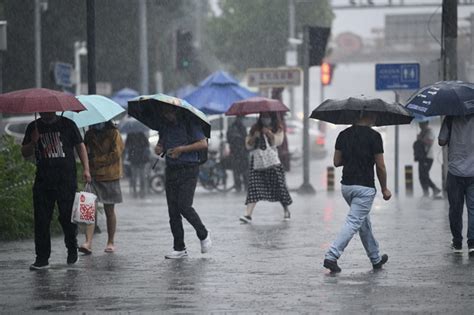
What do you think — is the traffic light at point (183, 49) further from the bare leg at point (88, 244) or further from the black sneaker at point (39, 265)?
the black sneaker at point (39, 265)

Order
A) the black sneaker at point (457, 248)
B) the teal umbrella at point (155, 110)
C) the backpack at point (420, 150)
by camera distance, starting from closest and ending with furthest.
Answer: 1. the teal umbrella at point (155, 110)
2. the black sneaker at point (457, 248)
3. the backpack at point (420, 150)

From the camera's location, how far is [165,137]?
1416 cm

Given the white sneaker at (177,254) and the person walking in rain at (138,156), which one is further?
the person walking in rain at (138,156)

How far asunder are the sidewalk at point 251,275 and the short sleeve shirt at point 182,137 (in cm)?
105

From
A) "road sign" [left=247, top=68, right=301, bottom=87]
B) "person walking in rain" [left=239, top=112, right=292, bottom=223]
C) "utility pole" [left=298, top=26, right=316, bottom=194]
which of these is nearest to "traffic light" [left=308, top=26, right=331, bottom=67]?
"utility pole" [left=298, top=26, right=316, bottom=194]

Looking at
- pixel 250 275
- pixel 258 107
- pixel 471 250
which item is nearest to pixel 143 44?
pixel 258 107

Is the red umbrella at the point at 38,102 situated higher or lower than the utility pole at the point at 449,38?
lower

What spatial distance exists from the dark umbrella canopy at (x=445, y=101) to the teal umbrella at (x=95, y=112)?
10.6 ft

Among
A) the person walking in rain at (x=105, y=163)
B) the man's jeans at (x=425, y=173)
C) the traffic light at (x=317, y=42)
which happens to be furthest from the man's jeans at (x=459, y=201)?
the traffic light at (x=317, y=42)

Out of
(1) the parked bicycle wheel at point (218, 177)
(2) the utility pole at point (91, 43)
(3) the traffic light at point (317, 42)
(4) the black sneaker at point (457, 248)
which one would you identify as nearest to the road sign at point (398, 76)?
(3) the traffic light at point (317, 42)

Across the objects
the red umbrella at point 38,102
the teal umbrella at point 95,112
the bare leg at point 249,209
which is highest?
the red umbrella at point 38,102

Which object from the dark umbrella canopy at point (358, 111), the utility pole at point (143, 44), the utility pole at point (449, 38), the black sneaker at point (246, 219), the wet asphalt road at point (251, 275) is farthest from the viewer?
the utility pole at point (143, 44)

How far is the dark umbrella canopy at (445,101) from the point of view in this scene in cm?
1350

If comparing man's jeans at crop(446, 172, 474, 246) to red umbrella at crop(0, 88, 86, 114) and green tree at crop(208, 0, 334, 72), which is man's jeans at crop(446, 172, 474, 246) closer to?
red umbrella at crop(0, 88, 86, 114)
